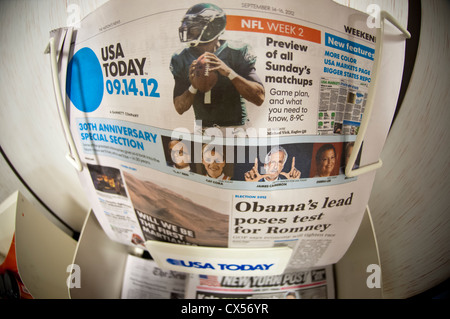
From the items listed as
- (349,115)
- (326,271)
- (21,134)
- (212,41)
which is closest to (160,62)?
(212,41)

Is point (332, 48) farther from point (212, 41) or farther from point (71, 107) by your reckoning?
point (71, 107)

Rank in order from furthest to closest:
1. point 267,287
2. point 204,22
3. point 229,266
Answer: point 267,287
point 229,266
point 204,22

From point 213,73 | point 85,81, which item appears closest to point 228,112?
point 213,73

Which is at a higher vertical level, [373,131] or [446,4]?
[446,4]

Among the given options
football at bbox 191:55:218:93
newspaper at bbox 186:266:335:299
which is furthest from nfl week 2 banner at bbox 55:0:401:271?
newspaper at bbox 186:266:335:299

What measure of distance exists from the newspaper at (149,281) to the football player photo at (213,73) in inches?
20.0

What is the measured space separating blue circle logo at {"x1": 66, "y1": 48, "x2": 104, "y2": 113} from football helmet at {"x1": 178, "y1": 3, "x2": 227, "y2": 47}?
171mm

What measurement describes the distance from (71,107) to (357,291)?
756 mm

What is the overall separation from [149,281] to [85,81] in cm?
55

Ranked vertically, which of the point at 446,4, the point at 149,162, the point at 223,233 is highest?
the point at 446,4

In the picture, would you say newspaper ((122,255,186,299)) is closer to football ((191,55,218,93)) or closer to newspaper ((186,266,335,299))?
newspaper ((186,266,335,299))

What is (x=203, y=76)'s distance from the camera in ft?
0.94

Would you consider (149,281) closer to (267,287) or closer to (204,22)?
(267,287)

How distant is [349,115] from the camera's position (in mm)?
332
